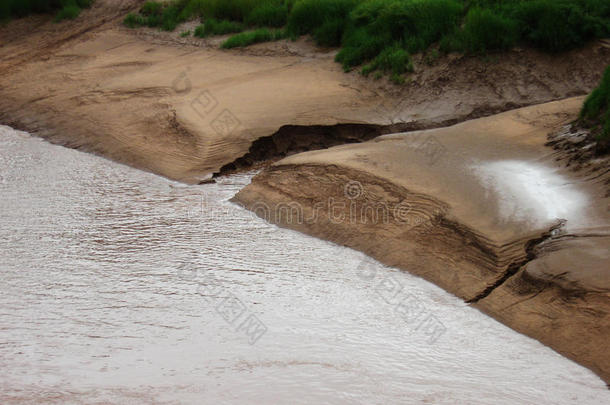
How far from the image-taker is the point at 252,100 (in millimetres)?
9305

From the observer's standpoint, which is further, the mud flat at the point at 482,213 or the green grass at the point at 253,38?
the green grass at the point at 253,38

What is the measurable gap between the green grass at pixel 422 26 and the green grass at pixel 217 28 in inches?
0.9

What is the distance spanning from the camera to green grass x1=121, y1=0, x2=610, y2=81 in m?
9.44

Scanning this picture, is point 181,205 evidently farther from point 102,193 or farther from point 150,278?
point 150,278

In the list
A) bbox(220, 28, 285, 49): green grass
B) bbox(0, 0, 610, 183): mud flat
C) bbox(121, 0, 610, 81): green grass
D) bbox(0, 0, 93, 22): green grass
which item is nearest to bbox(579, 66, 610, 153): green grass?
bbox(0, 0, 610, 183): mud flat

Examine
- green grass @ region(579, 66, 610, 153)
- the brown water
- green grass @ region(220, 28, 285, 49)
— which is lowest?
the brown water

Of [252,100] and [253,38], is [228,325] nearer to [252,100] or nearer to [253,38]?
[252,100]

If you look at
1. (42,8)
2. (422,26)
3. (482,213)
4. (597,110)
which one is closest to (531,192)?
(482,213)

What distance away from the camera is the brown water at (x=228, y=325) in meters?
4.16

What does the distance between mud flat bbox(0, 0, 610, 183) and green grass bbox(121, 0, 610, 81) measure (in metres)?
0.17

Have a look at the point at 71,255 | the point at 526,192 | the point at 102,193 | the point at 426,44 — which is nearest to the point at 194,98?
the point at 102,193

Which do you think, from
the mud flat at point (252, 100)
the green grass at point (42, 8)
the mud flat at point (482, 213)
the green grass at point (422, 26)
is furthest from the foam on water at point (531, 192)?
the green grass at point (42, 8)

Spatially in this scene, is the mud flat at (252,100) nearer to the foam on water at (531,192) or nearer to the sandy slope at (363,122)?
the sandy slope at (363,122)

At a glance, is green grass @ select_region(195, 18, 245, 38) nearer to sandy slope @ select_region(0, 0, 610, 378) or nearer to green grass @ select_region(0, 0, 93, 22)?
sandy slope @ select_region(0, 0, 610, 378)
